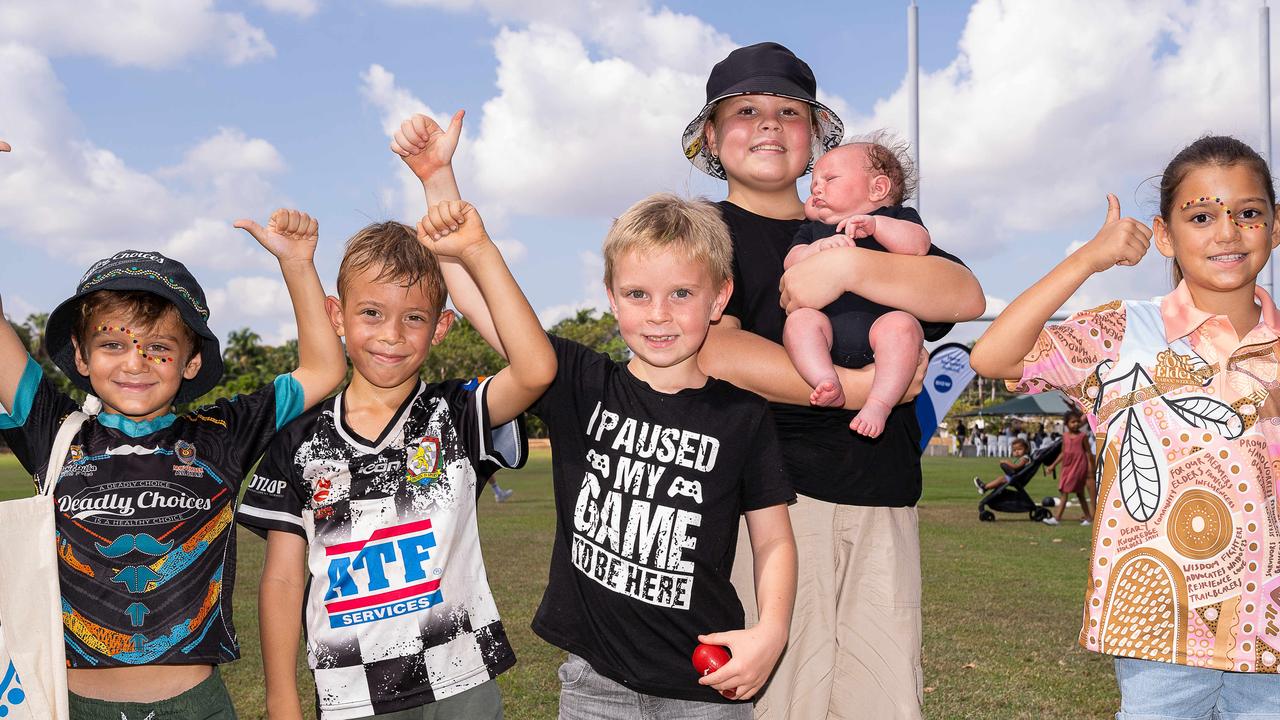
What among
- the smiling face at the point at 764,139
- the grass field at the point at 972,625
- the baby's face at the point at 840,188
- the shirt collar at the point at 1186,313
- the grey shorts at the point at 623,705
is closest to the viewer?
the grey shorts at the point at 623,705

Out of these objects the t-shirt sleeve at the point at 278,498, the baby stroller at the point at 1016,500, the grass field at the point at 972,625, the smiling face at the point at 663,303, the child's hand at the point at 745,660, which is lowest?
the grass field at the point at 972,625

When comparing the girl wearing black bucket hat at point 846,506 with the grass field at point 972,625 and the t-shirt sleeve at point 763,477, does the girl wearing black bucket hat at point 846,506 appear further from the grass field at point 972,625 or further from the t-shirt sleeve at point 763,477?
the grass field at point 972,625

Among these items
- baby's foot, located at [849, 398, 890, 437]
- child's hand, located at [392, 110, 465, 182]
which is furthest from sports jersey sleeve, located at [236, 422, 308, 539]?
baby's foot, located at [849, 398, 890, 437]

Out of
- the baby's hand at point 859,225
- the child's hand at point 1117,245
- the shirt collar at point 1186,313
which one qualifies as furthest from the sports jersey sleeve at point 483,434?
the shirt collar at point 1186,313

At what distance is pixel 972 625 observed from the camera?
26.8 feet

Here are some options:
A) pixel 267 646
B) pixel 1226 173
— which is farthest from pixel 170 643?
pixel 1226 173

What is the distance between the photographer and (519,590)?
9336 millimetres

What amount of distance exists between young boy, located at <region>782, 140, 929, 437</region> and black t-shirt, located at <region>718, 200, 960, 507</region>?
0.28ft

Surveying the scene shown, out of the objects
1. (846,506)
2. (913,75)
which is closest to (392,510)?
(846,506)

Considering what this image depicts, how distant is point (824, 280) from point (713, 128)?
899 millimetres

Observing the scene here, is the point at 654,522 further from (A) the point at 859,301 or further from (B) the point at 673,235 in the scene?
(A) the point at 859,301

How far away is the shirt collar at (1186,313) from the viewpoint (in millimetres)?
3150

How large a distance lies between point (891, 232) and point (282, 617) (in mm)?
2160

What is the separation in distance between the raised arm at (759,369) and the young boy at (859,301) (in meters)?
0.04
